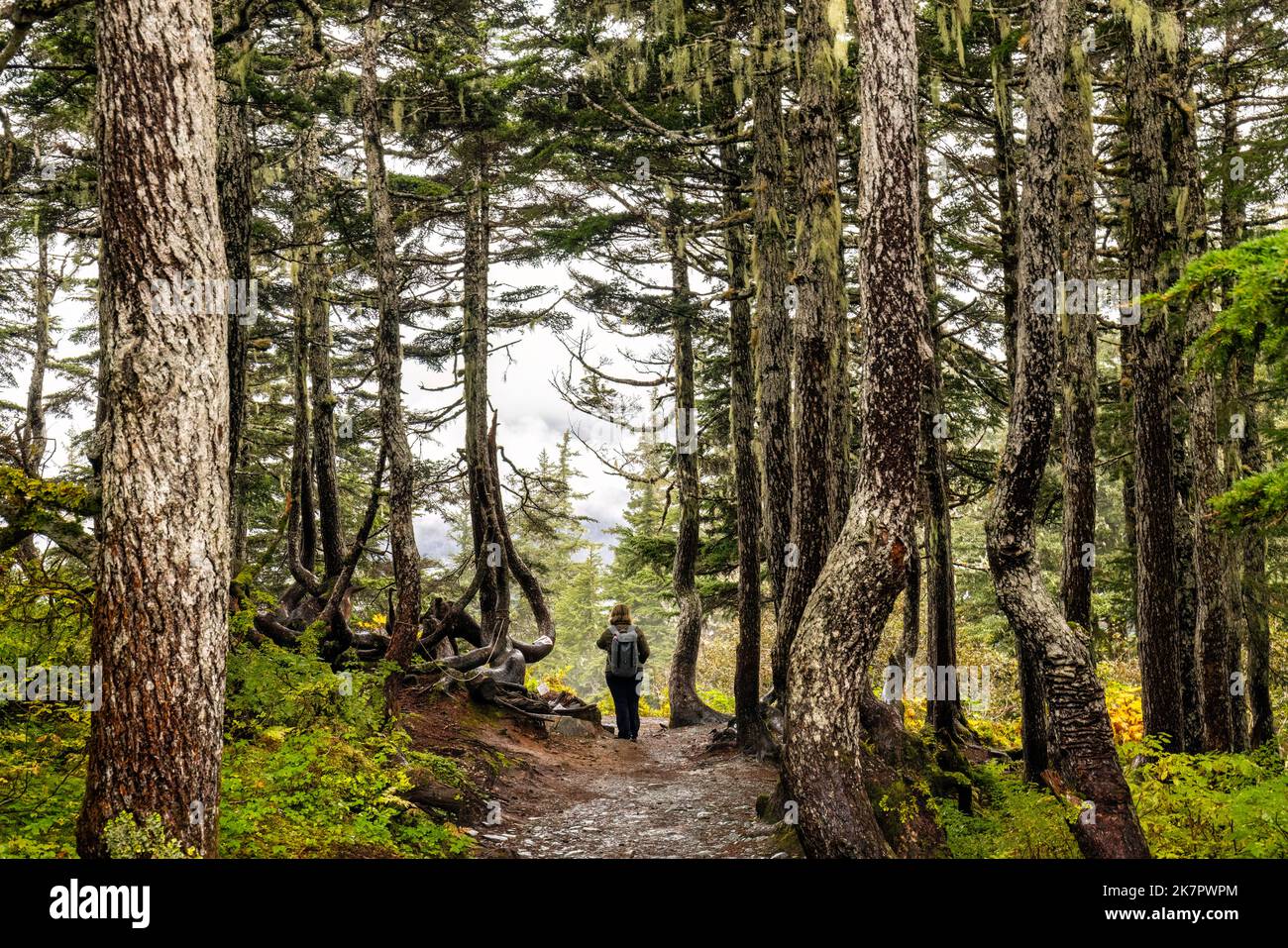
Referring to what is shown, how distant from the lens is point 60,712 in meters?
7.37

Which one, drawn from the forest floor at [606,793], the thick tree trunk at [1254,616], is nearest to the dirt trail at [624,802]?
the forest floor at [606,793]

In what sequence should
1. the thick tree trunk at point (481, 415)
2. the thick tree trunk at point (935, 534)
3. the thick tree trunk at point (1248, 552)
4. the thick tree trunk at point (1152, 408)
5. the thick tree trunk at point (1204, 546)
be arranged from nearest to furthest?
1. the thick tree trunk at point (1152, 408)
2. the thick tree trunk at point (1204, 546)
3. the thick tree trunk at point (935, 534)
4. the thick tree trunk at point (1248, 552)
5. the thick tree trunk at point (481, 415)

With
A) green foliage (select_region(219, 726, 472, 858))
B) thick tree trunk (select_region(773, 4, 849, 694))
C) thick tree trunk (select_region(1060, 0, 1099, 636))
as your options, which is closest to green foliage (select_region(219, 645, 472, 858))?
green foliage (select_region(219, 726, 472, 858))

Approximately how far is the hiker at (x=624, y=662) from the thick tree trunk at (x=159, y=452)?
9.06 m

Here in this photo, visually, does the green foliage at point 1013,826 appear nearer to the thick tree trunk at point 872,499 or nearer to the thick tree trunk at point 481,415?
the thick tree trunk at point 872,499

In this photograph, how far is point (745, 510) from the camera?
14312mm

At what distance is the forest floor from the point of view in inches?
339

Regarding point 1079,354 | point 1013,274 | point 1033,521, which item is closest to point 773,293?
point 1013,274

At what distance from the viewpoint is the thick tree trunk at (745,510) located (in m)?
13.7

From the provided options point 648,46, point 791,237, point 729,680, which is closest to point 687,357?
point 791,237

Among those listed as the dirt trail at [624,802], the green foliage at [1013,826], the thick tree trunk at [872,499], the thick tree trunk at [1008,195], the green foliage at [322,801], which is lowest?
the dirt trail at [624,802]

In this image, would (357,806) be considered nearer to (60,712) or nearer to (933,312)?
(60,712)

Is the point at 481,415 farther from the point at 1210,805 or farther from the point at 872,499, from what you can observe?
the point at 1210,805

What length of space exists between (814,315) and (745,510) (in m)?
4.66
